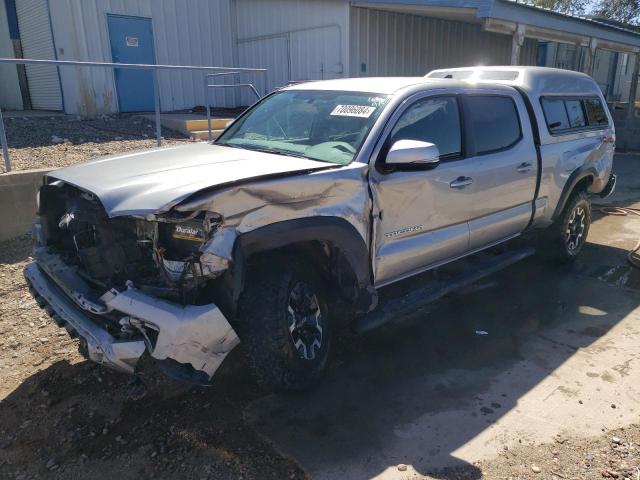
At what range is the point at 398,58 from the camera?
1305cm

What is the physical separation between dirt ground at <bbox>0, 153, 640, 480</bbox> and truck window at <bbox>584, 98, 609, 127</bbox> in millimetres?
3451

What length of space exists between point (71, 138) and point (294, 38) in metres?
6.00

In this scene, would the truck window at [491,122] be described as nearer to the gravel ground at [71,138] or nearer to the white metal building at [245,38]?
the gravel ground at [71,138]

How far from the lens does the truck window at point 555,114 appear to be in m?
5.18

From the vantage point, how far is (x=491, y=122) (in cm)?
451

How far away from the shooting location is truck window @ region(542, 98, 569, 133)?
5180mm

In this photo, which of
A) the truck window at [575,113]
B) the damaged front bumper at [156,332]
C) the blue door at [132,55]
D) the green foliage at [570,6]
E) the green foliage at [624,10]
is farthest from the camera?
the green foliage at [570,6]

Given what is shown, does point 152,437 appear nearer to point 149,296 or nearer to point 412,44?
point 149,296

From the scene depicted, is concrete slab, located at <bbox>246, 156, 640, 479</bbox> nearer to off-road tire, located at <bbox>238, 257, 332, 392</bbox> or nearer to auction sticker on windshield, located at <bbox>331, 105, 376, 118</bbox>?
off-road tire, located at <bbox>238, 257, 332, 392</bbox>

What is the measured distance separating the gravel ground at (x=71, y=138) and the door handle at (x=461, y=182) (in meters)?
5.27

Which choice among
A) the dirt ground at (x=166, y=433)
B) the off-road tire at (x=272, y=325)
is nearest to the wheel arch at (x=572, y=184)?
the dirt ground at (x=166, y=433)

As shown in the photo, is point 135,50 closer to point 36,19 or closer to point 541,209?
point 36,19

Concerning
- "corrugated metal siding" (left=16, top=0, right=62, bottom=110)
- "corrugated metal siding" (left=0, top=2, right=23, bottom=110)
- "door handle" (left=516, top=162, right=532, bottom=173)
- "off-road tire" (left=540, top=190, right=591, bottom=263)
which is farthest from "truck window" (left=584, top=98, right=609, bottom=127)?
"corrugated metal siding" (left=0, top=2, right=23, bottom=110)

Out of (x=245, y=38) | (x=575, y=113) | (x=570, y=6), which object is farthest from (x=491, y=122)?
(x=570, y=6)
